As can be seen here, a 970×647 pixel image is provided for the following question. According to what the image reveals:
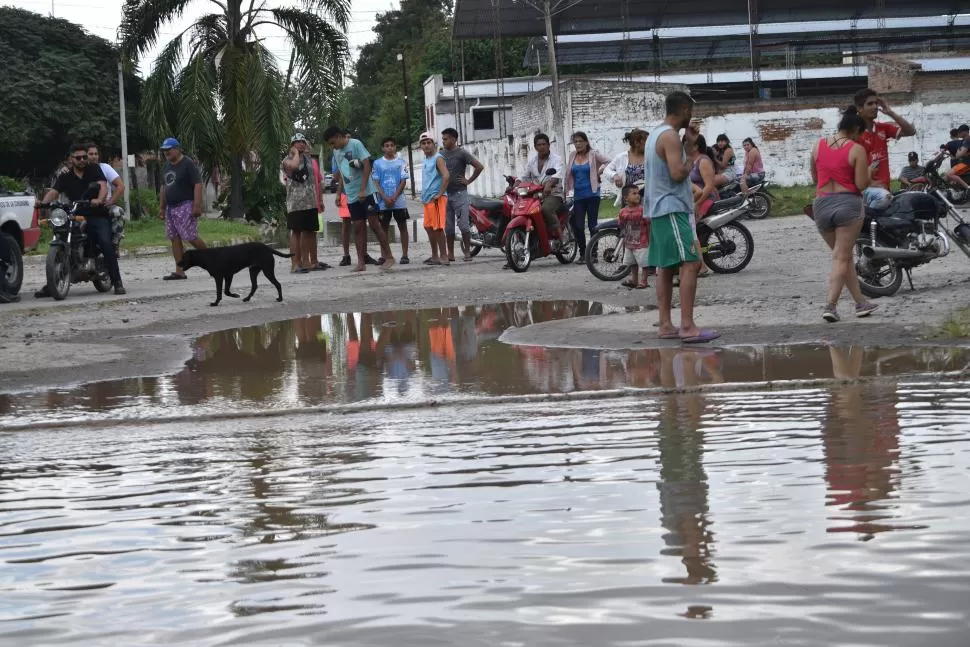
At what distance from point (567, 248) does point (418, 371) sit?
30.5ft

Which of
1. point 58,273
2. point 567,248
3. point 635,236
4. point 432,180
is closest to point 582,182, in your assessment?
point 567,248

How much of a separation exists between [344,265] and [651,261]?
1038 centimetres

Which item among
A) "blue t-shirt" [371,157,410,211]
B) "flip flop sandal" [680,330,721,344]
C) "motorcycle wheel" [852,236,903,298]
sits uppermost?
"blue t-shirt" [371,157,410,211]

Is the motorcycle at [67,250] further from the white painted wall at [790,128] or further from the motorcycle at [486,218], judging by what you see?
the white painted wall at [790,128]

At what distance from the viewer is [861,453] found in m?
5.58

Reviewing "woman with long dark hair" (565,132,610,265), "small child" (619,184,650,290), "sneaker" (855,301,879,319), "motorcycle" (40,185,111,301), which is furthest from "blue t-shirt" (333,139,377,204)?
"sneaker" (855,301,879,319)

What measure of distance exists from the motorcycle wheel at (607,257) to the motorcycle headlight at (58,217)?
595 centimetres

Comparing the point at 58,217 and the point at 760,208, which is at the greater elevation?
the point at 58,217

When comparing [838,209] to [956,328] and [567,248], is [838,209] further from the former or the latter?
[567,248]

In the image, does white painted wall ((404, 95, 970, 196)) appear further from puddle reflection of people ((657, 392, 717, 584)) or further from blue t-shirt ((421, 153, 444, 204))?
puddle reflection of people ((657, 392, 717, 584))

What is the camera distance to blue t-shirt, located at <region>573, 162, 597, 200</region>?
667 inches

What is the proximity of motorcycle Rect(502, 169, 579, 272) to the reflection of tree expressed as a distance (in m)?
9.52

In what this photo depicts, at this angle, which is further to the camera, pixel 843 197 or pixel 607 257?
pixel 607 257

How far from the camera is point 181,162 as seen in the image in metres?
17.6
